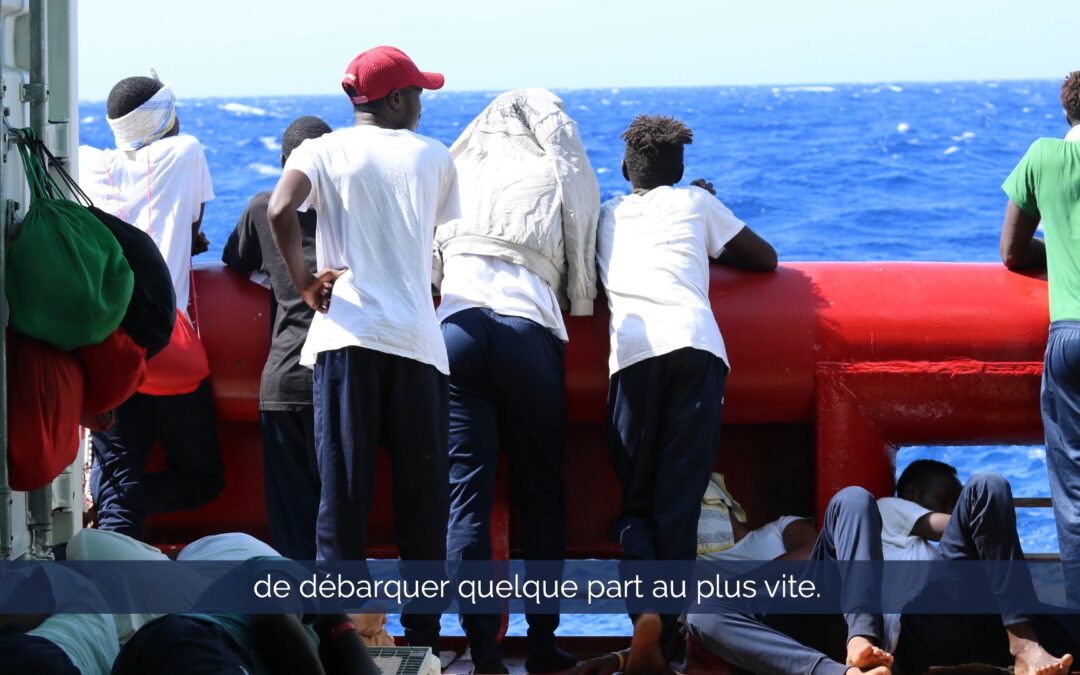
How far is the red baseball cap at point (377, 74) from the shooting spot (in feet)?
14.7

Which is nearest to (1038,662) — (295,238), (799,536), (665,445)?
(799,536)

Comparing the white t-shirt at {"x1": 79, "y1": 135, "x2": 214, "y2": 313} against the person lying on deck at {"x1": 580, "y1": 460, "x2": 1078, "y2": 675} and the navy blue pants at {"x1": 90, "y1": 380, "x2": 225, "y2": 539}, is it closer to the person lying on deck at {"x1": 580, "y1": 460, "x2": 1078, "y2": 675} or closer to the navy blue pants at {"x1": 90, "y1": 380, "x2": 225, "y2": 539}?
the navy blue pants at {"x1": 90, "y1": 380, "x2": 225, "y2": 539}

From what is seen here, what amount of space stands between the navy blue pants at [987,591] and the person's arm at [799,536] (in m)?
0.53

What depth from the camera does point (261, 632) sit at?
3.47 metres

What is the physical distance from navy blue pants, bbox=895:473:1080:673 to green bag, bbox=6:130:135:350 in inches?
96.6

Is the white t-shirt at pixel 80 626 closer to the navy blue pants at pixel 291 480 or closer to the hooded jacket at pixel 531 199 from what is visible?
the navy blue pants at pixel 291 480

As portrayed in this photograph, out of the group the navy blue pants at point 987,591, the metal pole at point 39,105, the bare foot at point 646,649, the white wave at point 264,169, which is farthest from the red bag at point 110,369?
the white wave at point 264,169

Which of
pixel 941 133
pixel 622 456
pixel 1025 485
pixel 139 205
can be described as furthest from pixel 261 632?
pixel 941 133

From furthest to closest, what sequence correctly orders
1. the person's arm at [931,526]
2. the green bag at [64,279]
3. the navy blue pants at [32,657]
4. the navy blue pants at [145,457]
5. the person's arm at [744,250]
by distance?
the person's arm at [744,250] → the navy blue pants at [145,457] → the person's arm at [931,526] → the green bag at [64,279] → the navy blue pants at [32,657]

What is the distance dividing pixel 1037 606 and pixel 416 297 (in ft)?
6.72

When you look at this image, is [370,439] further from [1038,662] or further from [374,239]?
[1038,662]

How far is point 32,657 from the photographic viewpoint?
3.04m

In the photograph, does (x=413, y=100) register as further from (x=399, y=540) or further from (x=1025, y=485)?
(x=1025, y=485)

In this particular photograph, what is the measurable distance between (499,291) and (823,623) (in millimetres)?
1445
